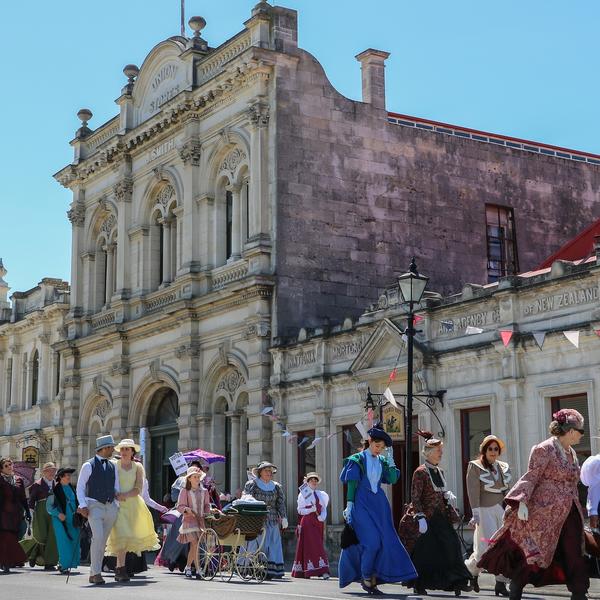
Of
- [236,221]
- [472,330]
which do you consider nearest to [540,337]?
[472,330]

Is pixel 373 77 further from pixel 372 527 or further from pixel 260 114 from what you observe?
pixel 372 527

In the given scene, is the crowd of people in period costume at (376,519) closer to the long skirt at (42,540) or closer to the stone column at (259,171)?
the long skirt at (42,540)

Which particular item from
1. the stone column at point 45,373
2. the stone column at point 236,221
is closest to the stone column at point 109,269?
the stone column at point 236,221

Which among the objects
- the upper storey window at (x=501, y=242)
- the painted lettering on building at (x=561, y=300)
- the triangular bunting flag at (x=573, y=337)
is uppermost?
the upper storey window at (x=501, y=242)

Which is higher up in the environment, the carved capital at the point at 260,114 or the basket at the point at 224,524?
the carved capital at the point at 260,114

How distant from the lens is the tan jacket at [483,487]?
13.5 meters

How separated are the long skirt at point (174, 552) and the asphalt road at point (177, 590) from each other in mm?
2097

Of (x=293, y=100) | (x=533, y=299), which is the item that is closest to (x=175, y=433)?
(x=293, y=100)

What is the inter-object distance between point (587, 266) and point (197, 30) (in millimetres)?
17108

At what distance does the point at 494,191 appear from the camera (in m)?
32.2

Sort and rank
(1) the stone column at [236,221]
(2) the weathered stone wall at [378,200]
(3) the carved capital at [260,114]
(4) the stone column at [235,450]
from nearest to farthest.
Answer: (2) the weathered stone wall at [378,200] < (3) the carved capital at [260,114] < (4) the stone column at [235,450] < (1) the stone column at [236,221]

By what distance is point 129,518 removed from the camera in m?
14.9

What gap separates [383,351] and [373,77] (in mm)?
9978

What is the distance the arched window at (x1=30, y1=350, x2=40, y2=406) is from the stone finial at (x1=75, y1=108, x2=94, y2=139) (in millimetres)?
11105
